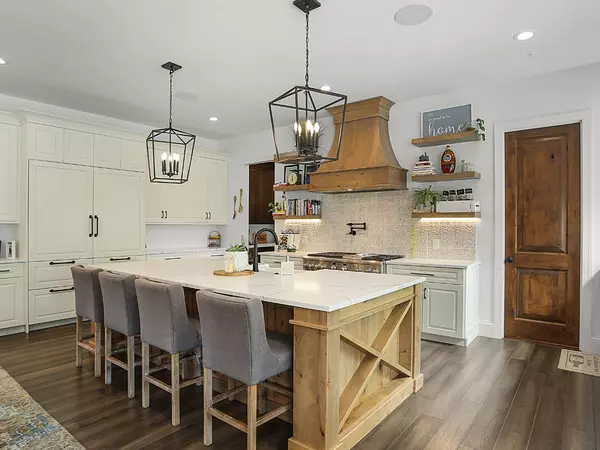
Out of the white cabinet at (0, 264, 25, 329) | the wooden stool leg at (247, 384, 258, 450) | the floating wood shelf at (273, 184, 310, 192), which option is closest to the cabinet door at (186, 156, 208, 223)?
the floating wood shelf at (273, 184, 310, 192)

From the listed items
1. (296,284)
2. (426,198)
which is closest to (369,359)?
(296,284)

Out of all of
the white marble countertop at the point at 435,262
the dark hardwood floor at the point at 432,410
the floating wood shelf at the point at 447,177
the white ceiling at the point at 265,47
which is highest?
the white ceiling at the point at 265,47

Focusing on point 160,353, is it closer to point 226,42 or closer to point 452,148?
point 226,42

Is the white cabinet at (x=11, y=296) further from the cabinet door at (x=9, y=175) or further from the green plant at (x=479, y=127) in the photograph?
the green plant at (x=479, y=127)

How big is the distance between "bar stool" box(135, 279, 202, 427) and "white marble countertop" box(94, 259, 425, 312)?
0.54 ft

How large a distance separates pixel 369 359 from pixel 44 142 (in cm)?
461

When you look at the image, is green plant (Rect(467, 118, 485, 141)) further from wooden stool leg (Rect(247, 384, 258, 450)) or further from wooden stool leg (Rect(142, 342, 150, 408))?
wooden stool leg (Rect(142, 342, 150, 408))

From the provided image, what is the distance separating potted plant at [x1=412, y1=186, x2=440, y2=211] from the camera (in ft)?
15.4

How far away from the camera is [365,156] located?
4.95 m

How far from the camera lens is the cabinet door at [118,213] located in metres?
5.31

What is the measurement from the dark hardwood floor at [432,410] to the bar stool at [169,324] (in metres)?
0.28

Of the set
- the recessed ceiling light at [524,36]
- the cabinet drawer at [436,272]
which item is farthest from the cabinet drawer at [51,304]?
the recessed ceiling light at [524,36]

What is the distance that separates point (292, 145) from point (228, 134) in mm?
1395

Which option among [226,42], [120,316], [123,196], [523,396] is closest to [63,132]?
[123,196]
